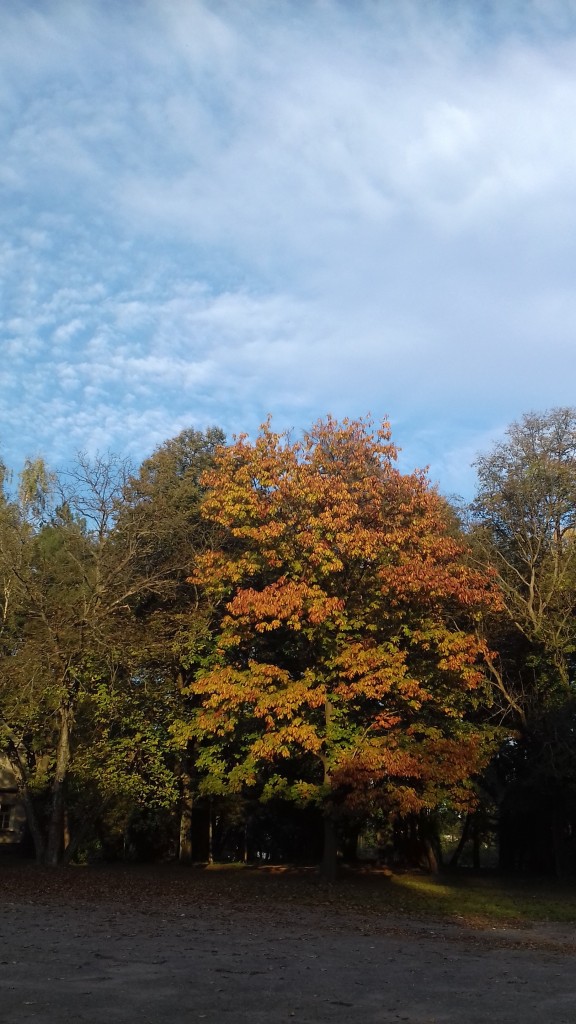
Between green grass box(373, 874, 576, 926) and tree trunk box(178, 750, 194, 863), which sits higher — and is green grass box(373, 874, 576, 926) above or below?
below

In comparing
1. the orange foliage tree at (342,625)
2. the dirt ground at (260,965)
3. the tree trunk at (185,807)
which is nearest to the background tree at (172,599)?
the tree trunk at (185,807)

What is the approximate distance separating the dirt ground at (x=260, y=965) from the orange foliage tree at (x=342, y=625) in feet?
16.0

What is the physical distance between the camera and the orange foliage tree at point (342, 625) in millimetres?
22812

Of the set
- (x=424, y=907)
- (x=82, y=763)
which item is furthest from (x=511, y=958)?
(x=82, y=763)

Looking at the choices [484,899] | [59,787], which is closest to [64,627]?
[59,787]

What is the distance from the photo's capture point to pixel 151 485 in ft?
98.0

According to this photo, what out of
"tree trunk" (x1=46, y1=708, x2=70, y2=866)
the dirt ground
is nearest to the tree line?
"tree trunk" (x1=46, y1=708, x2=70, y2=866)

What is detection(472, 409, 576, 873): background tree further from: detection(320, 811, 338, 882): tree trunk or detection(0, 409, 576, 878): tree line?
detection(320, 811, 338, 882): tree trunk

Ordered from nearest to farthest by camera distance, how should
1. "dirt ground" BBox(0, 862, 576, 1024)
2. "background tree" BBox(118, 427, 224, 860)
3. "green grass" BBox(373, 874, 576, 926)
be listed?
"dirt ground" BBox(0, 862, 576, 1024)
"green grass" BBox(373, 874, 576, 926)
"background tree" BBox(118, 427, 224, 860)

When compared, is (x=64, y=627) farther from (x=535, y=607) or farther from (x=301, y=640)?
(x=535, y=607)

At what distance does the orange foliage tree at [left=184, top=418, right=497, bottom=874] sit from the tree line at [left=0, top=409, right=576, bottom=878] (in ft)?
0.23

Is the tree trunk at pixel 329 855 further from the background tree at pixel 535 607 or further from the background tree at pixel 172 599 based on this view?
the background tree at pixel 535 607

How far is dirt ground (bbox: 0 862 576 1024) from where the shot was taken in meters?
7.72

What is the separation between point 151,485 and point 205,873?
12.7 m
